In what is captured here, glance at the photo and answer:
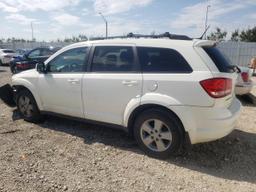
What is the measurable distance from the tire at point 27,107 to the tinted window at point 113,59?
1.82 metres

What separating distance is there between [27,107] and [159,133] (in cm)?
312

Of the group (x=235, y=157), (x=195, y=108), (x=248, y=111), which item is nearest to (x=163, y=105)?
(x=195, y=108)

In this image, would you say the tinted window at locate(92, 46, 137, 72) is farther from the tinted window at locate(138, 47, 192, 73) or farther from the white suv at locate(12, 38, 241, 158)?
the tinted window at locate(138, 47, 192, 73)

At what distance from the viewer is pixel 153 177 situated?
11.8ft

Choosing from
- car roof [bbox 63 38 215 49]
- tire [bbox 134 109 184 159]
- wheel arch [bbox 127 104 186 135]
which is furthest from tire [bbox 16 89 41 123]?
tire [bbox 134 109 184 159]

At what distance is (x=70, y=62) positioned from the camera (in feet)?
16.4

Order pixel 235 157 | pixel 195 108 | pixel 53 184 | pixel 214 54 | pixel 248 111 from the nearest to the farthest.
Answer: pixel 53 184 < pixel 195 108 < pixel 214 54 < pixel 235 157 < pixel 248 111

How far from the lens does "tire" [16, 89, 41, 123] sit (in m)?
5.58

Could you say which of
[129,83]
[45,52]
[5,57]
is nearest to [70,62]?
[129,83]

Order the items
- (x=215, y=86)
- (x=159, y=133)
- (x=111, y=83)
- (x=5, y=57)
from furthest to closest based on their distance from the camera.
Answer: (x=5, y=57) < (x=111, y=83) < (x=159, y=133) < (x=215, y=86)

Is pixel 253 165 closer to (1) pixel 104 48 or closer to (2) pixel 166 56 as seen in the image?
(2) pixel 166 56

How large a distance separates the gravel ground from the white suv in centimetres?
38

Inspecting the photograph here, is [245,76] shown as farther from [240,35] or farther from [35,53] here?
[240,35]

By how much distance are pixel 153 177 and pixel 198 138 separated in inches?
33.1
